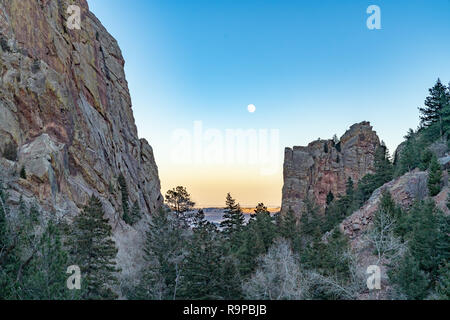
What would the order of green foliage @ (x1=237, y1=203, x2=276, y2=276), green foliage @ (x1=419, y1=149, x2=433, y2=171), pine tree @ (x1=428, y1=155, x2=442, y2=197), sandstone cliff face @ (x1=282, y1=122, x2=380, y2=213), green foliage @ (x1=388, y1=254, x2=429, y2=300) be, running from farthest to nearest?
A: sandstone cliff face @ (x1=282, y1=122, x2=380, y2=213), green foliage @ (x1=419, y1=149, x2=433, y2=171), green foliage @ (x1=237, y1=203, x2=276, y2=276), pine tree @ (x1=428, y1=155, x2=442, y2=197), green foliage @ (x1=388, y1=254, x2=429, y2=300)

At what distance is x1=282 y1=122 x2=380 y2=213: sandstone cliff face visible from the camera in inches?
3607

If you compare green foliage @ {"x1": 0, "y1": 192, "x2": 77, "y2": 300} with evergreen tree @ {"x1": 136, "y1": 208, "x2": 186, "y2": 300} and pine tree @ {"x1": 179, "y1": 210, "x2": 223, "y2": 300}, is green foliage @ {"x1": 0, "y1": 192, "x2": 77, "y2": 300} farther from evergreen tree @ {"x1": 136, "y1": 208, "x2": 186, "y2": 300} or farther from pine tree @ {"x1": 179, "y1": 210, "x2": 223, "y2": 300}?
pine tree @ {"x1": 179, "y1": 210, "x2": 223, "y2": 300}

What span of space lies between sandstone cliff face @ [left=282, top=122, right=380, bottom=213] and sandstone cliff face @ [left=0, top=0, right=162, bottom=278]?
6189 cm

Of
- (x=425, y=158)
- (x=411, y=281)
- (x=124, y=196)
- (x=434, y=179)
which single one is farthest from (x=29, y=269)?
(x=425, y=158)

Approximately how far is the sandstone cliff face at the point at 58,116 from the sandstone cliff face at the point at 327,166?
6189cm

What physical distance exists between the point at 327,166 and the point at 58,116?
8063 centimetres

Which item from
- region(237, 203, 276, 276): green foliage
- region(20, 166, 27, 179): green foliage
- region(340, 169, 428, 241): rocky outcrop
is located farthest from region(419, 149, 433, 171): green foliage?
region(20, 166, 27, 179): green foliage

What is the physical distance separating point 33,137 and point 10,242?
20.8 m

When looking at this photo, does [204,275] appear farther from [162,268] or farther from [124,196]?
[124,196]

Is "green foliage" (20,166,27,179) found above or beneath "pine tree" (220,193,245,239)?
above

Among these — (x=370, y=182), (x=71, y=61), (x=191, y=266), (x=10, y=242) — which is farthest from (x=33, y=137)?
(x=370, y=182)

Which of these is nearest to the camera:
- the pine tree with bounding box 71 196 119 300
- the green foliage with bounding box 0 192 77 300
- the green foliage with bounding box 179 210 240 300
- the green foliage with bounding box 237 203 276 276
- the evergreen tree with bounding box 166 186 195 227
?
the green foliage with bounding box 0 192 77 300

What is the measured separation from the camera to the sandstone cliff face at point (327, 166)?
91625 millimetres

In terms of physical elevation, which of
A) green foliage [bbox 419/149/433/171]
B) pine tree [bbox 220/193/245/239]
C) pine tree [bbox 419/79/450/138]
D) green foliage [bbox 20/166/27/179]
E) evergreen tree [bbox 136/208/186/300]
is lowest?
evergreen tree [bbox 136/208/186/300]
